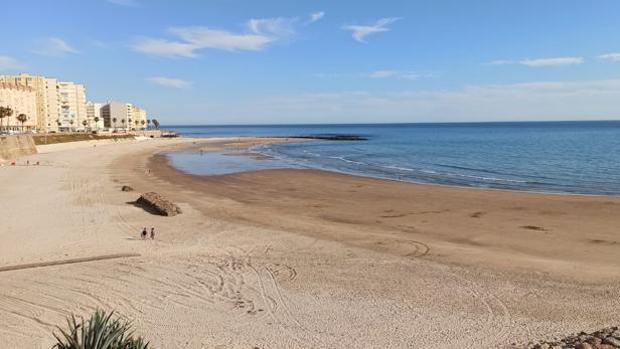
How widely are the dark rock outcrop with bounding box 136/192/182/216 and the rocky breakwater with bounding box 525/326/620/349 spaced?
16.9 m

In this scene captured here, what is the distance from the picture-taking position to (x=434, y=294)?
40.9 ft

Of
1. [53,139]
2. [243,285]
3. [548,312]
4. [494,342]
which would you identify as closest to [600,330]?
[548,312]

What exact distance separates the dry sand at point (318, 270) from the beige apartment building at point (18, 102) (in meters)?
123

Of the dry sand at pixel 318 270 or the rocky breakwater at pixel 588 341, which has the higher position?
the rocky breakwater at pixel 588 341

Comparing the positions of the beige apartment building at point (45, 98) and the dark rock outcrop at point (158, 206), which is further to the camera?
the beige apartment building at point (45, 98)

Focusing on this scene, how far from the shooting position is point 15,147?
55906 mm

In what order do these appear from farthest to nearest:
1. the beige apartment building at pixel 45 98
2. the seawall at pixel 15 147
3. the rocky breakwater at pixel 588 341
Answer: the beige apartment building at pixel 45 98 < the seawall at pixel 15 147 < the rocky breakwater at pixel 588 341

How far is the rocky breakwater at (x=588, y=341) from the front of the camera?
8789 mm

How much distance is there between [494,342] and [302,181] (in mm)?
28086

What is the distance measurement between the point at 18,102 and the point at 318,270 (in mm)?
150177

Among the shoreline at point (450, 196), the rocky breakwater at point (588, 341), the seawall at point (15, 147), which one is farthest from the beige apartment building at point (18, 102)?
the rocky breakwater at point (588, 341)

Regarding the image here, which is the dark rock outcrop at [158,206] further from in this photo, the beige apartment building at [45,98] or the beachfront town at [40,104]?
the beige apartment building at [45,98]

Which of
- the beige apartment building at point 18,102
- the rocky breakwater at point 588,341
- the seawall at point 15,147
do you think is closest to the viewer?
the rocky breakwater at point 588,341

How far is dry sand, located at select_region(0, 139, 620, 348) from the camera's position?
34.1 feet
